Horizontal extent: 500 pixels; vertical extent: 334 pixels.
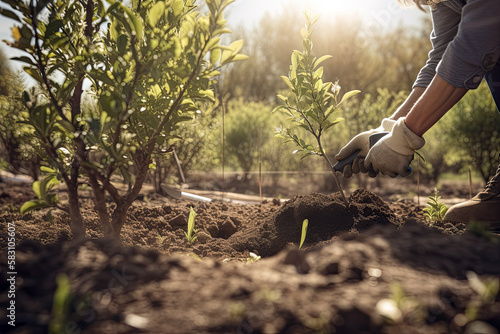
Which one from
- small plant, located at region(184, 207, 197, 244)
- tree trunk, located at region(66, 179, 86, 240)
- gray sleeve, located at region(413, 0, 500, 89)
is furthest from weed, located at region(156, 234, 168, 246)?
gray sleeve, located at region(413, 0, 500, 89)

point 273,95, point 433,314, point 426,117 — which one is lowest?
point 433,314

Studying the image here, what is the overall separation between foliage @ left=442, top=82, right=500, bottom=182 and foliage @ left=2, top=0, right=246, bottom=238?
19.7ft

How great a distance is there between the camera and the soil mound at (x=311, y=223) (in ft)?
8.13

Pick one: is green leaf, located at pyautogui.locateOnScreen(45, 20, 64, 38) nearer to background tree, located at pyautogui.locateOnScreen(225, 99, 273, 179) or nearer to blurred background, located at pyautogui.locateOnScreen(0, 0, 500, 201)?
blurred background, located at pyautogui.locateOnScreen(0, 0, 500, 201)

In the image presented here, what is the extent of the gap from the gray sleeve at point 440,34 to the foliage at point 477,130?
14.9 feet

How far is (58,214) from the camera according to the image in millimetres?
3199

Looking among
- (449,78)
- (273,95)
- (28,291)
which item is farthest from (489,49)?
(273,95)

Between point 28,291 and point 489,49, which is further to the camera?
point 489,49

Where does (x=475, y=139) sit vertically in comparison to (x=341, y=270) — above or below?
above

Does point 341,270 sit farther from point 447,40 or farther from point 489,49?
point 447,40

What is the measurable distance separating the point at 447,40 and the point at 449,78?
90cm

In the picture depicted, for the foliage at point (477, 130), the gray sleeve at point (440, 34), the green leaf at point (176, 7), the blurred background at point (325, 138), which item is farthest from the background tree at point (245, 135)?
the green leaf at point (176, 7)

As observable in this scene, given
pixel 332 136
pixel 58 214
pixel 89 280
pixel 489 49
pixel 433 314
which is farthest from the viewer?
pixel 332 136

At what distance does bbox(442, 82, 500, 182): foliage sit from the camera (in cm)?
650
